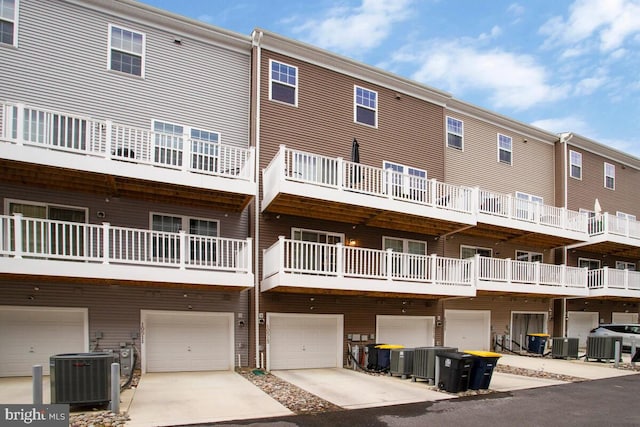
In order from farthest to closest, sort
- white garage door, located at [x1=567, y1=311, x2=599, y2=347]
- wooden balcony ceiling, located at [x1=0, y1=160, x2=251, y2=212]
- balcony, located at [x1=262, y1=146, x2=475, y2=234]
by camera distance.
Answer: white garage door, located at [x1=567, y1=311, x2=599, y2=347], balcony, located at [x1=262, y1=146, x2=475, y2=234], wooden balcony ceiling, located at [x1=0, y1=160, x2=251, y2=212]

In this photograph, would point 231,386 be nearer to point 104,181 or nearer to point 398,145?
point 104,181

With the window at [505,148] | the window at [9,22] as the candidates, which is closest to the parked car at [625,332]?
the window at [505,148]

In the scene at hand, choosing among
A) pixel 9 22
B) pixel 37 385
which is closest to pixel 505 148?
pixel 9 22

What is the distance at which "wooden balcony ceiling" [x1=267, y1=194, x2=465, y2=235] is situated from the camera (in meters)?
15.1

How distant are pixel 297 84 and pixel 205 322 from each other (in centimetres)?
884

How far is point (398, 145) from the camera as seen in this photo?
1902 cm

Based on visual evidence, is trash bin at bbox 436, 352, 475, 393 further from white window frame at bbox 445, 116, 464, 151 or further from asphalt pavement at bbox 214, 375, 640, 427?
white window frame at bbox 445, 116, 464, 151

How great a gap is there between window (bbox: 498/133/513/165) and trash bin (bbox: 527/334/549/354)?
8341 millimetres

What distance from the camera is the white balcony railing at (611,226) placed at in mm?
22750

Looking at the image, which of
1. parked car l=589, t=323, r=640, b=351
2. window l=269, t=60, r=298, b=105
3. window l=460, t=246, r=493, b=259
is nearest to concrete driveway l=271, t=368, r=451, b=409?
window l=460, t=246, r=493, b=259

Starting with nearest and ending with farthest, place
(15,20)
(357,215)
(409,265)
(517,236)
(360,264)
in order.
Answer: (15,20) → (360,264) → (409,265) → (357,215) → (517,236)

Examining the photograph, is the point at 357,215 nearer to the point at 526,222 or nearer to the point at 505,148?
the point at 526,222

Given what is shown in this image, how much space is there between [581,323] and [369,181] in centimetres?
1702

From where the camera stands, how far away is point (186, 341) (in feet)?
48.0
